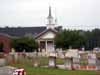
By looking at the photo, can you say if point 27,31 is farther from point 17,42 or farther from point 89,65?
point 89,65

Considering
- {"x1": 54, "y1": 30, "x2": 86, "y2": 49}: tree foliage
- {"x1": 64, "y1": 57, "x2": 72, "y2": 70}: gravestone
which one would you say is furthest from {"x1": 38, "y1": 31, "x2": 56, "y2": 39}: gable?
{"x1": 64, "y1": 57, "x2": 72, "y2": 70}: gravestone

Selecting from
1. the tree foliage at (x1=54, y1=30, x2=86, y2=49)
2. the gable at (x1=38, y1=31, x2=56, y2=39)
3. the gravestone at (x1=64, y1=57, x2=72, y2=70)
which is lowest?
the gravestone at (x1=64, y1=57, x2=72, y2=70)

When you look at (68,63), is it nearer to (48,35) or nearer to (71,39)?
(71,39)

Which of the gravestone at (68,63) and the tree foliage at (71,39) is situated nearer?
the gravestone at (68,63)

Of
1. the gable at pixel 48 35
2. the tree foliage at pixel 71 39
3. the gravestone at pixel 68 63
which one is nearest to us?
the gravestone at pixel 68 63

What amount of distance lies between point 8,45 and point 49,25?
37008mm

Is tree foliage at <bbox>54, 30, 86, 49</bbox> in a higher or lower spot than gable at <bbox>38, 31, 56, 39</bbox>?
lower

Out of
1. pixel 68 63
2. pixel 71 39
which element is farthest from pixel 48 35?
pixel 68 63

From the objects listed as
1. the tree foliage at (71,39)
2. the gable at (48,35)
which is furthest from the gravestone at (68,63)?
the gable at (48,35)

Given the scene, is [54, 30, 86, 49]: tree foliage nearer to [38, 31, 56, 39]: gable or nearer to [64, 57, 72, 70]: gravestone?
[38, 31, 56, 39]: gable

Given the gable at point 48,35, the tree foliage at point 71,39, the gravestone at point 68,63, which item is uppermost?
the gable at point 48,35

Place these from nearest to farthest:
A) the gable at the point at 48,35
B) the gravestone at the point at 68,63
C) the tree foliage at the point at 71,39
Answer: the gravestone at the point at 68,63
the tree foliage at the point at 71,39
the gable at the point at 48,35

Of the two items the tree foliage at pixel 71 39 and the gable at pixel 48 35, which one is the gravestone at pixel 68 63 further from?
the gable at pixel 48 35

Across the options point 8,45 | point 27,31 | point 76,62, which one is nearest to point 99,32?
point 27,31
